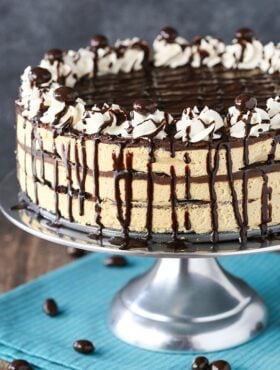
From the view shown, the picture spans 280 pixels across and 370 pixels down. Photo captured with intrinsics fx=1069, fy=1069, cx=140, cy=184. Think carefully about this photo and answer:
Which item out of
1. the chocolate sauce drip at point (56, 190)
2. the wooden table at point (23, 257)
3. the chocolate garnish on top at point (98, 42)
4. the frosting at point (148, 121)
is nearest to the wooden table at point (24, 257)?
the wooden table at point (23, 257)

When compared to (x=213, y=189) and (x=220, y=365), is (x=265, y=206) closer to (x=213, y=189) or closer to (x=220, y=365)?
(x=213, y=189)

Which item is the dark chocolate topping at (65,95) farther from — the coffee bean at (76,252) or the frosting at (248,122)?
the coffee bean at (76,252)

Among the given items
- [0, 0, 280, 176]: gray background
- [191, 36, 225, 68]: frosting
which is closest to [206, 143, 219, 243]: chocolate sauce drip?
[191, 36, 225, 68]: frosting

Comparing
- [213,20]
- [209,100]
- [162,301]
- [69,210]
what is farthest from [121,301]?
[213,20]

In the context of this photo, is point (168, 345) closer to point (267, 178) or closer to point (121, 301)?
point (121, 301)

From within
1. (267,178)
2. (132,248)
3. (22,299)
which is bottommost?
(22,299)

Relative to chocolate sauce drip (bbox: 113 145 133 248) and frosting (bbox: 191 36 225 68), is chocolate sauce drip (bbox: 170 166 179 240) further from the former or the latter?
frosting (bbox: 191 36 225 68)

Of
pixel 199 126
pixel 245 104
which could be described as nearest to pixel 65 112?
pixel 199 126
